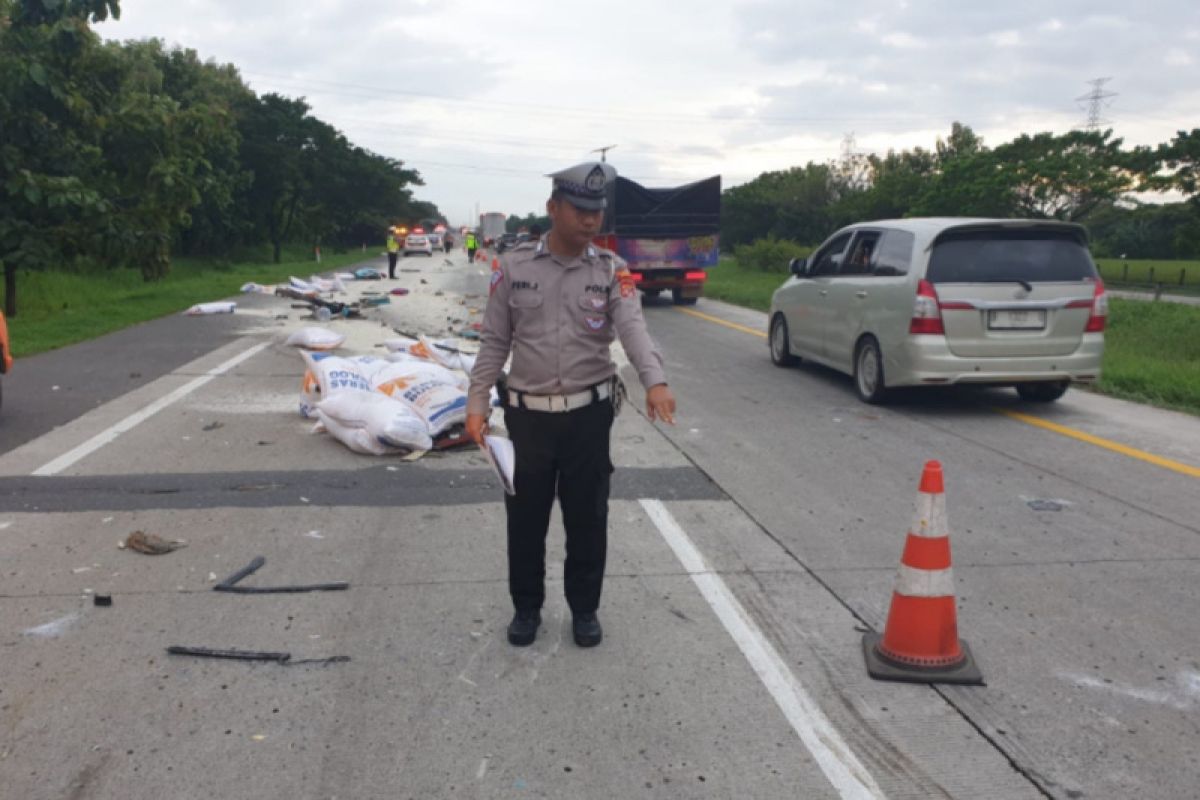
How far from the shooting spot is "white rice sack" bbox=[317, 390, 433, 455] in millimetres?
7719

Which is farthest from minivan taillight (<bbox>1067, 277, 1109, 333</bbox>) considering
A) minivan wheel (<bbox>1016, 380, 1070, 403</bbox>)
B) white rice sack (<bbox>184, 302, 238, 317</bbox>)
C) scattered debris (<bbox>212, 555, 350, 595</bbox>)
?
white rice sack (<bbox>184, 302, 238, 317</bbox>)

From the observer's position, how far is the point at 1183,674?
4141 mm

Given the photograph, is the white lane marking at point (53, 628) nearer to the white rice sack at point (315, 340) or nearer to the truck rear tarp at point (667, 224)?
the white rice sack at point (315, 340)

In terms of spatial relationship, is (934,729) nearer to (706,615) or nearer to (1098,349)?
(706,615)

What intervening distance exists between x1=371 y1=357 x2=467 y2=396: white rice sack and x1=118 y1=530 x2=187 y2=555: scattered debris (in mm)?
2794

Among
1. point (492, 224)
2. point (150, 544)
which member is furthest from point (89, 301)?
point (492, 224)

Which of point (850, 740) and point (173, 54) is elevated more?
point (173, 54)

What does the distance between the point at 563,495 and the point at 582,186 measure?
1.26m

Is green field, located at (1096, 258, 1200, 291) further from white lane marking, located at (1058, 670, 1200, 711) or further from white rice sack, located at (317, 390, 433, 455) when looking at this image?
white lane marking, located at (1058, 670, 1200, 711)

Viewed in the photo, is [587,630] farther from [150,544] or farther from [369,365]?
[369,365]

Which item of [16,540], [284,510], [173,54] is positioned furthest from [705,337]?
[173,54]

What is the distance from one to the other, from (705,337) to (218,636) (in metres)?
13.2

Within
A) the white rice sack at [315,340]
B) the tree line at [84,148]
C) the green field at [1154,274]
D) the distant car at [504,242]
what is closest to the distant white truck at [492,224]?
the distant car at [504,242]

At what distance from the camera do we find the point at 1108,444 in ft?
27.9
